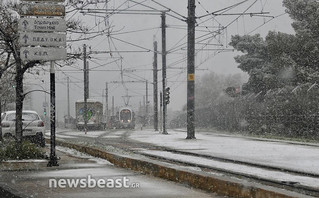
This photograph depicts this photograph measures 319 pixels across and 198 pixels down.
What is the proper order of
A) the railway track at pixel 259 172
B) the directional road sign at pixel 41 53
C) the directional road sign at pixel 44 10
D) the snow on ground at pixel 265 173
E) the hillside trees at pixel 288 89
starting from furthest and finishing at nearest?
the hillside trees at pixel 288 89 < the directional road sign at pixel 44 10 < the directional road sign at pixel 41 53 < the snow on ground at pixel 265 173 < the railway track at pixel 259 172

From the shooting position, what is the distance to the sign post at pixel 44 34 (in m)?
12.5

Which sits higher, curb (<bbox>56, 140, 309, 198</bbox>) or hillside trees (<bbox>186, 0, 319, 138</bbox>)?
hillside trees (<bbox>186, 0, 319, 138</bbox>)

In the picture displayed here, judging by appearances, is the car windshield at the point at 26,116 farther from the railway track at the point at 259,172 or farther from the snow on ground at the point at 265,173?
the snow on ground at the point at 265,173

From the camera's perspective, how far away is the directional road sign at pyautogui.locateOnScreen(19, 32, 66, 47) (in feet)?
41.0

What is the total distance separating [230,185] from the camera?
27.4 feet

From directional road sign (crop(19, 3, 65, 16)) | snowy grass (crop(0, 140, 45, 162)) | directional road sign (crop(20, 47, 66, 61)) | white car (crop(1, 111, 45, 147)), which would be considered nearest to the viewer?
directional road sign (crop(20, 47, 66, 61))

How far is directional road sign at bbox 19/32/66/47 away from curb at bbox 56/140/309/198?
2.98 meters

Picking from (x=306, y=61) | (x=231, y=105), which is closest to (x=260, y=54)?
(x=231, y=105)

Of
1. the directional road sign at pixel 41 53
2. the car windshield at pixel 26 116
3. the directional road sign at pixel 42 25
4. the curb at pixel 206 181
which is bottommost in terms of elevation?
the curb at pixel 206 181

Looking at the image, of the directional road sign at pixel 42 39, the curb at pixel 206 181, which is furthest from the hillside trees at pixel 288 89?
the directional road sign at pixel 42 39

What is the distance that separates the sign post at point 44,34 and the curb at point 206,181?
75.8 inches

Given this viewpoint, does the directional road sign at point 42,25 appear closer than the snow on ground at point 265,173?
No

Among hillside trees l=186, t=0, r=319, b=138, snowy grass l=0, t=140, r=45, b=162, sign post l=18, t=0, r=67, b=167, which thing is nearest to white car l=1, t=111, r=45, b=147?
snowy grass l=0, t=140, r=45, b=162

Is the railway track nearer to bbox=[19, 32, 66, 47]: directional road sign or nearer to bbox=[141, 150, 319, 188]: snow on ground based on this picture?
bbox=[141, 150, 319, 188]: snow on ground
